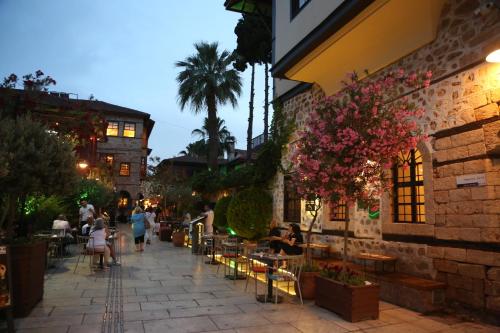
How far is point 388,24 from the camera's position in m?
7.14

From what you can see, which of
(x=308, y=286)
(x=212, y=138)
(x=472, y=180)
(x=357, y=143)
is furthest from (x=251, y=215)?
(x=212, y=138)

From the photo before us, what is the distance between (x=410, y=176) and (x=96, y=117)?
6.82 metres

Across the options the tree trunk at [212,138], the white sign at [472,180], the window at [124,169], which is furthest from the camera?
the window at [124,169]

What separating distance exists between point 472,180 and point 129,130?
33944mm

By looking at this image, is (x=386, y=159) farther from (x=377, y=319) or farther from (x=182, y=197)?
(x=182, y=197)

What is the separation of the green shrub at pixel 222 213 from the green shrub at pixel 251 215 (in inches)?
118

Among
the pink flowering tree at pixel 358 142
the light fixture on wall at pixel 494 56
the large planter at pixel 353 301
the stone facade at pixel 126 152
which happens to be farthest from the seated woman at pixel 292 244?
the stone facade at pixel 126 152

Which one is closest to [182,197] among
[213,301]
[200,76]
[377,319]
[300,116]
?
[200,76]

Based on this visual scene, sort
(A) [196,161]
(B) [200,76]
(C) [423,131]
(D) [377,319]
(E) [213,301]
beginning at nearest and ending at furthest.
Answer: (D) [377,319] → (E) [213,301] → (C) [423,131] → (B) [200,76] → (A) [196,161]

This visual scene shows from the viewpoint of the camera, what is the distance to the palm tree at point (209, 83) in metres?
23.2

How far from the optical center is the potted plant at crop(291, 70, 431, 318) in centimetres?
537

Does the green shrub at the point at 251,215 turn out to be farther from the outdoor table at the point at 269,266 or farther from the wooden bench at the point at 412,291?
the wooden bench at the point at 412,291

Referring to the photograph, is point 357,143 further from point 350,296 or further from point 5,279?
point 5,279

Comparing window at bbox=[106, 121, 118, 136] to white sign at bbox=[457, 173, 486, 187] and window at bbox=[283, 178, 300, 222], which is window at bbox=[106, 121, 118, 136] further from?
white sign at bbox=[457, 173, 486, 187]
